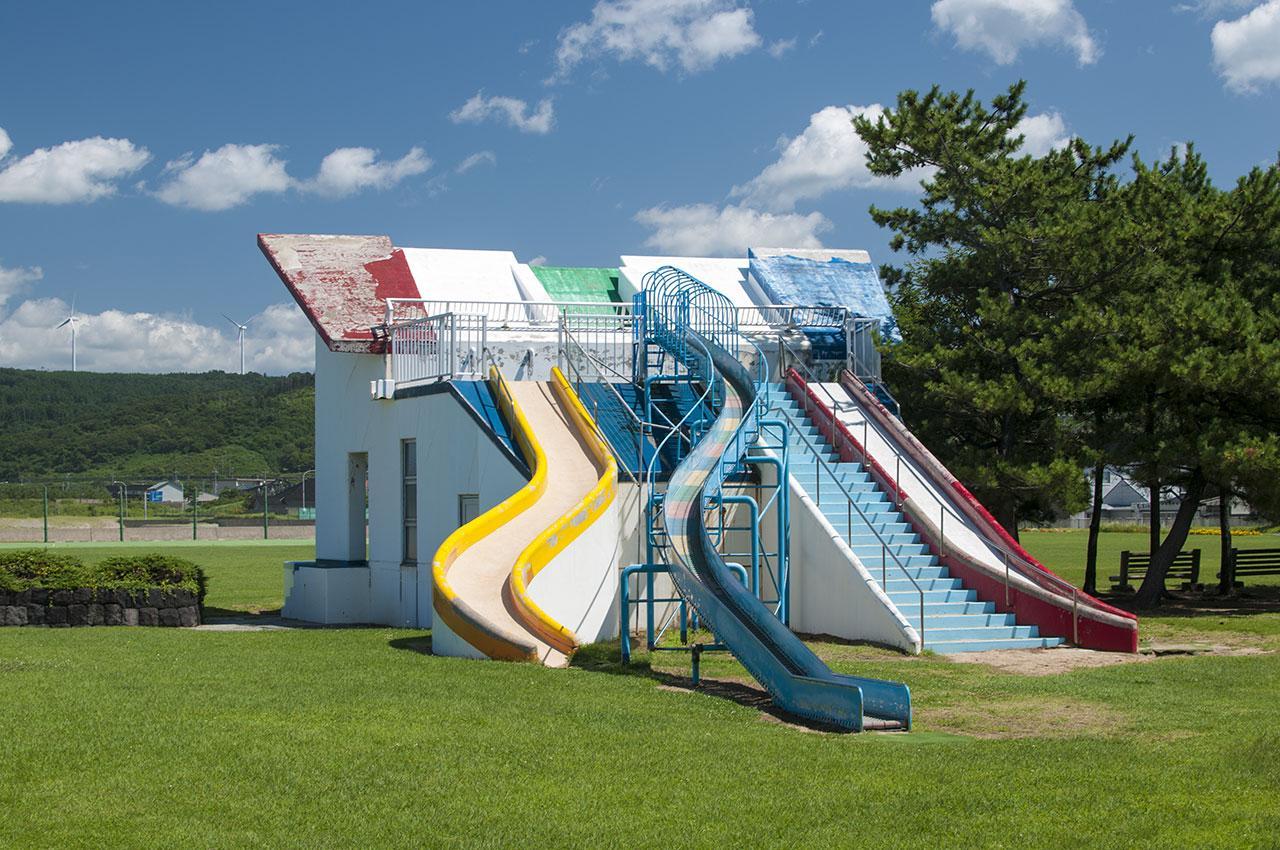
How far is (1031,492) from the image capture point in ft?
75.4

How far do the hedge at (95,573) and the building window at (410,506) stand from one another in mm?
3085

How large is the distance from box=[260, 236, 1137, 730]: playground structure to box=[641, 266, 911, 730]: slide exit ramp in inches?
1.8

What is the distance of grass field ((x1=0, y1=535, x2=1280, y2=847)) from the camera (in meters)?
8.19

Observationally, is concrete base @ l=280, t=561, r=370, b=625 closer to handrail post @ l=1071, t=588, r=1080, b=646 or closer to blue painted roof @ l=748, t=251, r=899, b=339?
blue painted roof @ l=748, t=251, r=899, b=339

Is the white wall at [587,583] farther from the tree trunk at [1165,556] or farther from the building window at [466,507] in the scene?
the tree trunk at [1165,556]

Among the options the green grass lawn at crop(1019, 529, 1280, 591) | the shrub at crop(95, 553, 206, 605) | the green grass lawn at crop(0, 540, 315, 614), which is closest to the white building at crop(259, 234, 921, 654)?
the shrub at crop(95, 553, 206, 605)

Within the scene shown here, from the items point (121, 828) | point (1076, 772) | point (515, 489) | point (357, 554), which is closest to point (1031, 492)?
point (515, 489)

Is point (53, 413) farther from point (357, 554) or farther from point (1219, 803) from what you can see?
point (1219, 803)

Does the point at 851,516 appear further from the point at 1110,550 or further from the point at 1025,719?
the point at 1110,550

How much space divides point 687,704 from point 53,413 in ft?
473

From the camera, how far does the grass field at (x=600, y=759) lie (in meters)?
8.19

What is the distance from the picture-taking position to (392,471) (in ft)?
76.9

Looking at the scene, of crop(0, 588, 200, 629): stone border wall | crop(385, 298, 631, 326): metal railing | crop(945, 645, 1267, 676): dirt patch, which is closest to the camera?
crop(945, 645, 1267, 676): dirt patch

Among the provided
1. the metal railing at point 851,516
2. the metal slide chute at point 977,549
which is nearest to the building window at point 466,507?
the metal railing at point 851,516
